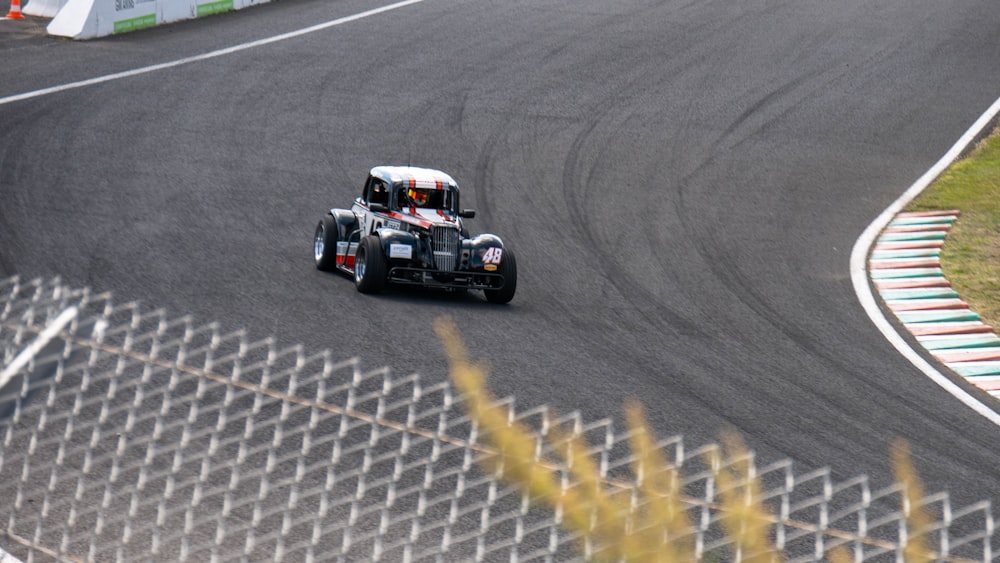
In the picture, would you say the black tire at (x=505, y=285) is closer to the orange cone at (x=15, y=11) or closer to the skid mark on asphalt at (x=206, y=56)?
the skid mark on asphalt at (x=206, y=56)

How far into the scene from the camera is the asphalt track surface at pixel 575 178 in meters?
9.62

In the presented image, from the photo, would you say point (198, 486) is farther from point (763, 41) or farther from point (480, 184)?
point (763, 41)

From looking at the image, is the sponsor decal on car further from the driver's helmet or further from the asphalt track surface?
the driver's helmet

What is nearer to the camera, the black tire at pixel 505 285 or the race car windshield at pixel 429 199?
the black tire at pixel 505 285

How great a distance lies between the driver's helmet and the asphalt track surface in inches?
38.9

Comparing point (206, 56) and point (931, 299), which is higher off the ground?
point (206, 56)

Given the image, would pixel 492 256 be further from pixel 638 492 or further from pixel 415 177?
pixel 638 492

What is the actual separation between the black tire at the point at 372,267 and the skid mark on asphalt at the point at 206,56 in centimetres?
946

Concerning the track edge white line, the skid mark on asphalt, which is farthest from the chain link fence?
the skid mark on asphalt

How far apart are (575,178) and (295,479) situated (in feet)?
35.1

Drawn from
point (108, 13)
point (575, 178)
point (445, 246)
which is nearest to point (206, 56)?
point (108, 13)

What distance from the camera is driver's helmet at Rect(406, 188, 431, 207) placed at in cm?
1205

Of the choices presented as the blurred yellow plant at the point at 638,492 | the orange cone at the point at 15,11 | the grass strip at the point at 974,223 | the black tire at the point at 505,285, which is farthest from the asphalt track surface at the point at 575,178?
the orange cone at the point at 15,11

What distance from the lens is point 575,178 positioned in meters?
17.0
